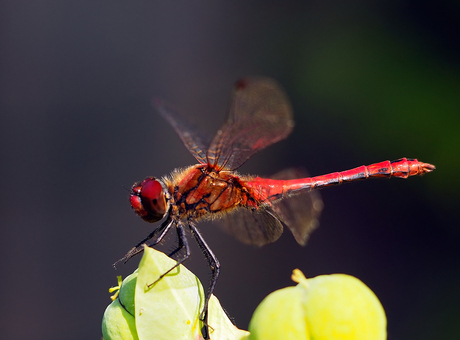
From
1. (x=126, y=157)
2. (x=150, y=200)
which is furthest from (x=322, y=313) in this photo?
(x=126, y=157)

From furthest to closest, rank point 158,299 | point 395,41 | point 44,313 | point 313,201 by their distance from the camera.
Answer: point 44,313 → point 395,41 → point 313,201 → point 158,299

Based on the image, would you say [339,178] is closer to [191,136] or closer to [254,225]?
[254,225]

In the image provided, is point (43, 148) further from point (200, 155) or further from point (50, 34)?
point (200, 155)

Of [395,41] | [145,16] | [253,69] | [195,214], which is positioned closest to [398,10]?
[395,41]

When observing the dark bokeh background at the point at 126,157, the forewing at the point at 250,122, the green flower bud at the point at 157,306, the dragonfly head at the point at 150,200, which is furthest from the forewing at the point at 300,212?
the dark bokeh background at the point at 126,157

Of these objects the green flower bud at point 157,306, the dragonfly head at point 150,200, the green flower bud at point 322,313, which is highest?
the dragonfly head at point 150,200

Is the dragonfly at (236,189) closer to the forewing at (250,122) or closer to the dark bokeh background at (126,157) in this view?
the forewing at (250,122)

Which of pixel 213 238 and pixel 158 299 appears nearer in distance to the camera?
pixel 158 299
